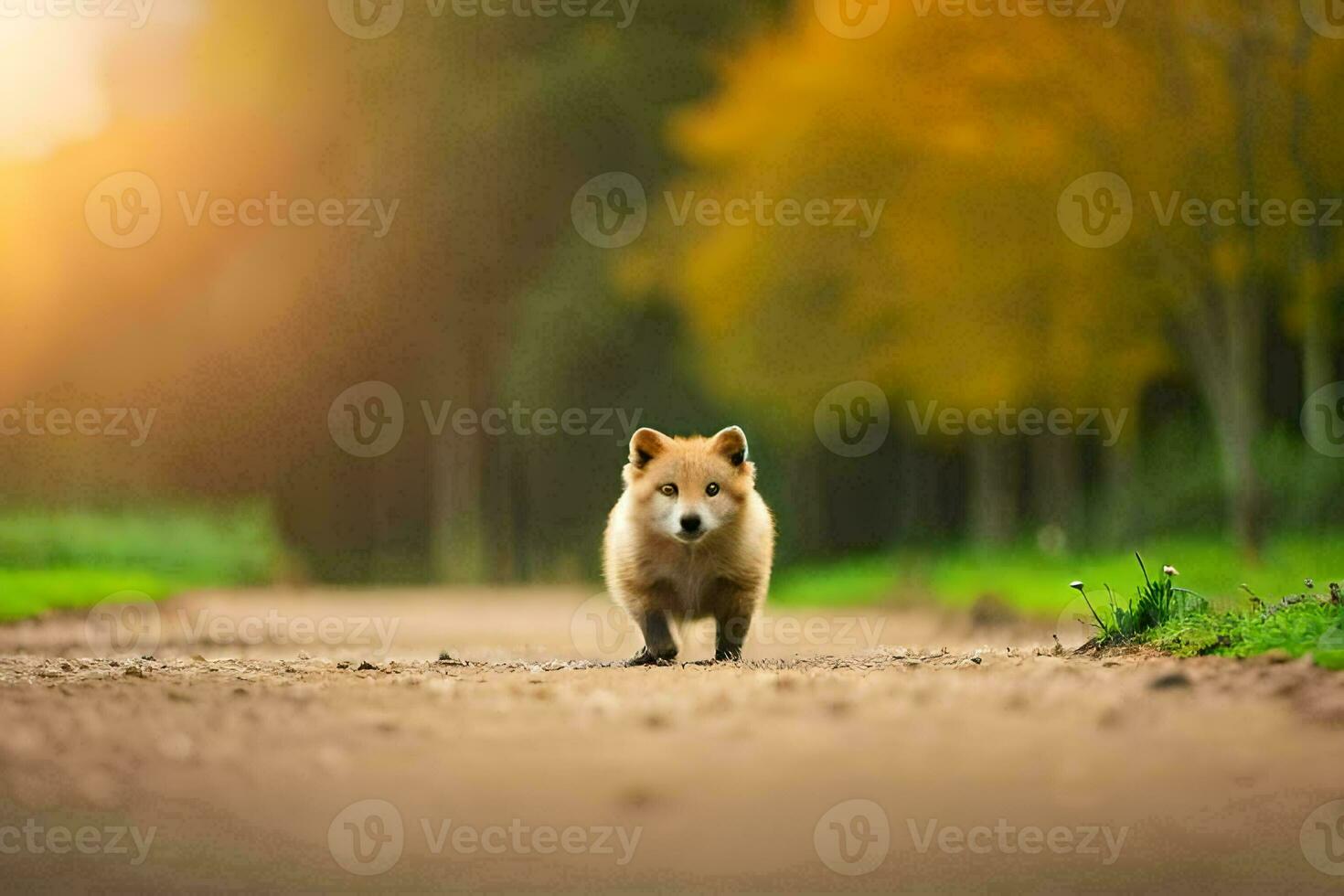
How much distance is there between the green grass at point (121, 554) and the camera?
15.1 metres

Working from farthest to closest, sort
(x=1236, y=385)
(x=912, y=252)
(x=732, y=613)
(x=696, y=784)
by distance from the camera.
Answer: (x=912, y=252)
(x=1236, y=385)
(x=732, y=613)
(x=696, y=784)

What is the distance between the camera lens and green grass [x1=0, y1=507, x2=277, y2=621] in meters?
15.1

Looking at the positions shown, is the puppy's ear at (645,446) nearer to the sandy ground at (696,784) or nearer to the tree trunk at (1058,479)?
the sandy ground at (696,784)

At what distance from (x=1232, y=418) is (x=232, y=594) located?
50.2 feet

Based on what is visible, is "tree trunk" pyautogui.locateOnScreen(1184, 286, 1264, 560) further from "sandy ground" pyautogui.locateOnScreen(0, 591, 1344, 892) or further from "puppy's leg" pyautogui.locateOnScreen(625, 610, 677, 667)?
"sandy ground" pyautogui.locateOnScreen(0, 591, 1344, 892)


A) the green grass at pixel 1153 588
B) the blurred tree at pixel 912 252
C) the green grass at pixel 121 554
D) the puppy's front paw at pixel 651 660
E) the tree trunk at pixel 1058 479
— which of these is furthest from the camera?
the tree trunk at pixel 1058 479

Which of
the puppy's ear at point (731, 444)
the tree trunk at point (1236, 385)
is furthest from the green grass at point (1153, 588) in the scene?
the puppy's ear at point (731, 444)

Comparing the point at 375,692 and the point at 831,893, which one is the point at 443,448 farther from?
the point at 831,893

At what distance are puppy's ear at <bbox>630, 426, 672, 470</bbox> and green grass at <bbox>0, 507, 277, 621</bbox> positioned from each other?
7151 mm

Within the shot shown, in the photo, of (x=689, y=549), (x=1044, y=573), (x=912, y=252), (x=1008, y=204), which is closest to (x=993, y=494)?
(x=912, y=252)

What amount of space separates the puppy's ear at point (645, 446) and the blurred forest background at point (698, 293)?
844cm

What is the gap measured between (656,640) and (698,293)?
51.4 feet

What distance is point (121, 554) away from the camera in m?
20.8

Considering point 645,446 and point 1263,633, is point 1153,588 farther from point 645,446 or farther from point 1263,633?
point 645,446
